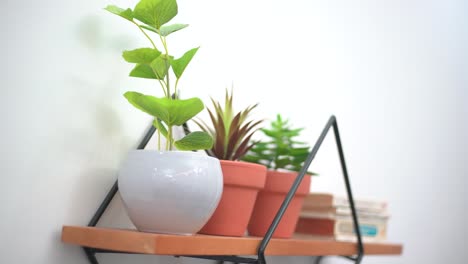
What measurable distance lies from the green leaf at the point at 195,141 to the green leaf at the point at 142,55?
0.13m

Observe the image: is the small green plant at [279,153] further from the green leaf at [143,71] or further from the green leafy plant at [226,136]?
the green leaf at [143,71]

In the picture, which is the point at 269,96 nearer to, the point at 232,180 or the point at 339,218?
the point at 339,218

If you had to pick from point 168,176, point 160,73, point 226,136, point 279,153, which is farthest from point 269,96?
point 168,176

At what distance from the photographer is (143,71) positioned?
954 millimetres

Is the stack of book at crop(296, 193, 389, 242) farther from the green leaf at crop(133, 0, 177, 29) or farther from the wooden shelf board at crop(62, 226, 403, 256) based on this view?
the green leaf at crop(133, 0, 177, 29)

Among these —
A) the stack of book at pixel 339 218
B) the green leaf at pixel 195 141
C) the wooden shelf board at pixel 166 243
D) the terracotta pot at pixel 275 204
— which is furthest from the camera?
the stack of book at pixel 339 218

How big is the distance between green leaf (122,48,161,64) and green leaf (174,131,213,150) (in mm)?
128

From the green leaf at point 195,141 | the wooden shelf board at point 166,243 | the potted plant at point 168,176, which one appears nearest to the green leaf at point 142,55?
the potted plant at point 168,176

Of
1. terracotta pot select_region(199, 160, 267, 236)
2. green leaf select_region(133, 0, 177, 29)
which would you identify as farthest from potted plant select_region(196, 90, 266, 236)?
green leaf select_region(133, 0, 177, 29)

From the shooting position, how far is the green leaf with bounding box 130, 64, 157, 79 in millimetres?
949

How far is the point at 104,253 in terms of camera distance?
1007 mm

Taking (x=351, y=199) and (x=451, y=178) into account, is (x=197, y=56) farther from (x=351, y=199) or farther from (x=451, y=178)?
(x=451, y=178)

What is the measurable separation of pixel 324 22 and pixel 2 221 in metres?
0.95

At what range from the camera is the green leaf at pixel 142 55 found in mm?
910
